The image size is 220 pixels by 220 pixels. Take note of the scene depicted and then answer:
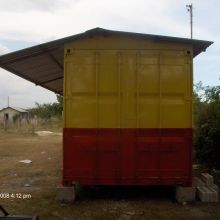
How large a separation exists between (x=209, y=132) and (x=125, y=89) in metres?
4.85

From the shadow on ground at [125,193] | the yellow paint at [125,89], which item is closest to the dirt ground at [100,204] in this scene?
the shadow on ground at [125,193]

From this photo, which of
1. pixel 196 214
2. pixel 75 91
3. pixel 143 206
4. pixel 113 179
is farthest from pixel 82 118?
pixel 196 214

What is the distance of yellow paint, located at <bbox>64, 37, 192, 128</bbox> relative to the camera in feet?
28.8

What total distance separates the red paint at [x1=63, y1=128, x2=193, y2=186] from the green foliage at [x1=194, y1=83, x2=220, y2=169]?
4194 mm

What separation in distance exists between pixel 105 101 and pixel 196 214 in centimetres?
274

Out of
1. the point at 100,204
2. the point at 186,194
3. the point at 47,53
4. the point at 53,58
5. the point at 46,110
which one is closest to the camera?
the point at 100,204

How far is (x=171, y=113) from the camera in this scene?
28.8 feet

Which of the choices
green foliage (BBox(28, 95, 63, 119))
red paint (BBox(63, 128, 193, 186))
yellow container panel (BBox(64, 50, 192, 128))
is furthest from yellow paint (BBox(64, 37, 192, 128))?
green foliage (BBox(28, 95, 63, 119))

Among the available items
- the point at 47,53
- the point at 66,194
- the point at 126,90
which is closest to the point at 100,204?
the point at 66,194

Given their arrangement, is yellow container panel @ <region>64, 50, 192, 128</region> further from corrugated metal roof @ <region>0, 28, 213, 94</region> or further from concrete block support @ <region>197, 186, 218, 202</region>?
concrete block support @ <region>197, 186, 218, 202</region>

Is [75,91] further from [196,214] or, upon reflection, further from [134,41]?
[196,214]

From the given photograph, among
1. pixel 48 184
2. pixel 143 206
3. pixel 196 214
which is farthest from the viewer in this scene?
pixel 48 184

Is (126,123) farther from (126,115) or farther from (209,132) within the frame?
(209,132)

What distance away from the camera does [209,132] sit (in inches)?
504
